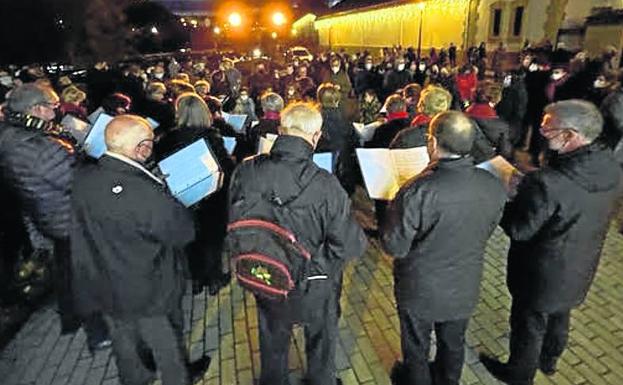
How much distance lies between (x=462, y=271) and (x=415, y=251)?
0.33 metres

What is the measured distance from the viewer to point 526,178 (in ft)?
9.57

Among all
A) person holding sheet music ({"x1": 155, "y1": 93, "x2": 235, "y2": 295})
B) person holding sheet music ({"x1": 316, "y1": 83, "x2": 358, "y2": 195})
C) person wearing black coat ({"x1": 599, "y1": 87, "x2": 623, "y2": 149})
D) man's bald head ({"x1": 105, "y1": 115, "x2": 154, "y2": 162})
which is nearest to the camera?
man's bald head ({"x1": 105, "y1": 115, "x2": 154, "y2": 162})

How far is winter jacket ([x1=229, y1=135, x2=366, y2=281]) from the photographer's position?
259cm

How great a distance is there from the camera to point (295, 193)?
2590 millimetres

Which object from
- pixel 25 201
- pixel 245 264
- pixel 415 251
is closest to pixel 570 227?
pixel 415 251

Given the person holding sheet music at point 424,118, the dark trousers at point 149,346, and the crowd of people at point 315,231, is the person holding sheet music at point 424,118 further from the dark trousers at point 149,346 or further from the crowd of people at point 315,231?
the dark trousers at point 149,346

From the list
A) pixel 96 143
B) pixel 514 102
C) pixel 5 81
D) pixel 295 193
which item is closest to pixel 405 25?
pixel 514 102

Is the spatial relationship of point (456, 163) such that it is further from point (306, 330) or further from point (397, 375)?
point (397, 375)

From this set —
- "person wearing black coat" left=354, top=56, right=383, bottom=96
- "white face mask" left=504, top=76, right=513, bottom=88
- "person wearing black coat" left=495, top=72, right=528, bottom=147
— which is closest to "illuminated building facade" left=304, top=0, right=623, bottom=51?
"person wearing black coat" left=354, top=56, right=383, bottom=96

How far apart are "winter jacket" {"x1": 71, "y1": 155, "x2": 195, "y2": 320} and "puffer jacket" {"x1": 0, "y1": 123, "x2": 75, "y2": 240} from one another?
36.8 inches

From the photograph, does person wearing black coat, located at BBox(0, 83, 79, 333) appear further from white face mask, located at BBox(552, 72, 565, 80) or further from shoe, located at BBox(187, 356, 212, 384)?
white face mask, located at BBox(552, 72, 565, 80)

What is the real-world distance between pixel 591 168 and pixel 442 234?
95 cm

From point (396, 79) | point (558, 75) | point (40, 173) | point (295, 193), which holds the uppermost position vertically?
point (295, 193)

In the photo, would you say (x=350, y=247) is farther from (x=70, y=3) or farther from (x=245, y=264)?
(x=70, y=3)
